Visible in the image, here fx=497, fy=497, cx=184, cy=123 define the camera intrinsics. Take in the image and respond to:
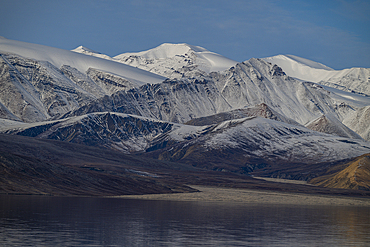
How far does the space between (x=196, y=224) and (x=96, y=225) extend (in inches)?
653

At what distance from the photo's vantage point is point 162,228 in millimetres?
74000

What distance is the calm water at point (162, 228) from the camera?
61.2 meters

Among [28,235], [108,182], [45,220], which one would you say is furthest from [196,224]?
[108,182]

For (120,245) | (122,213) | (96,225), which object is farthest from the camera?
(122,213)

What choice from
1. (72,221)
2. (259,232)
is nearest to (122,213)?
(72,221)

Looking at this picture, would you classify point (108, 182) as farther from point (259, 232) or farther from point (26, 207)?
point (259, 232)

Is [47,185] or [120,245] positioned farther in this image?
[47,185]

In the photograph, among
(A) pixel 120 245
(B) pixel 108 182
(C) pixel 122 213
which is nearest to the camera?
(A) pixel 120 245

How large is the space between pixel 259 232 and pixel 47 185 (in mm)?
85542

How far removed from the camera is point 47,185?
143 m

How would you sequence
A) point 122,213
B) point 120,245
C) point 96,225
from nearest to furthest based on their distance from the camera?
point 120,245 < point 96,225 < point 122,213

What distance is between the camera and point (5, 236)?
58.9m

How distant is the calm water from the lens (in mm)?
61156

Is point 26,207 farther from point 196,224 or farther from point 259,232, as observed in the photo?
point 259,232
